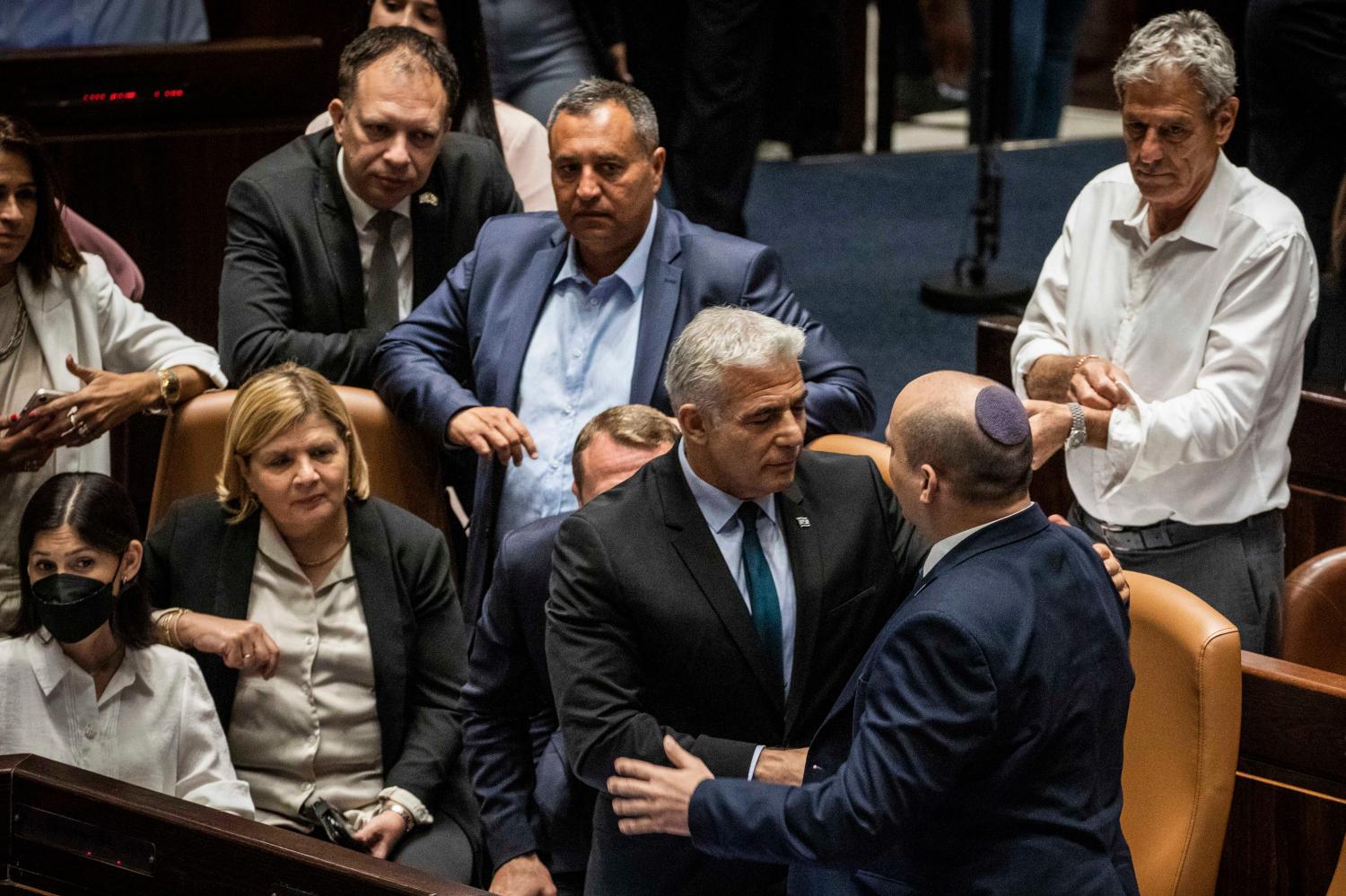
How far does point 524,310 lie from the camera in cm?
283

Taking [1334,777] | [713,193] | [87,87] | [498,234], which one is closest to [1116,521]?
[1334,777]

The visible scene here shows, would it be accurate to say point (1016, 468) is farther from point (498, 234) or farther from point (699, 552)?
point (498, 234)

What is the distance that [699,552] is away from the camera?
2025 millimetres

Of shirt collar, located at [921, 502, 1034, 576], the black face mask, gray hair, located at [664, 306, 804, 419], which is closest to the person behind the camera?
shirt collar, located at [921, 502, 1034, 576]

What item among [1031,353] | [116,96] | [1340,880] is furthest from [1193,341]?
[116,96]

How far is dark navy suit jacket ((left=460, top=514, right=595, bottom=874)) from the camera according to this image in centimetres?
223

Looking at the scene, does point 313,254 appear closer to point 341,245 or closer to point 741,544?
point 341,245

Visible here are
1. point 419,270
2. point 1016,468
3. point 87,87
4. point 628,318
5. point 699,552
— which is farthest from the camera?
point 87,87

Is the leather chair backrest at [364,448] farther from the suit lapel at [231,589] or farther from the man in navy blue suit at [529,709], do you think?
the man in navy blue suit at [529,709]

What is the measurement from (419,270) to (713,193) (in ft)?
6.24

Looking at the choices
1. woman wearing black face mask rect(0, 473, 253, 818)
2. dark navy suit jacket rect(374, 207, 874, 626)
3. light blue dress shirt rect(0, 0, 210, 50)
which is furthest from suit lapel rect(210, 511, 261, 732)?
light blue dress shirt rect(0, 0, 210, 50)

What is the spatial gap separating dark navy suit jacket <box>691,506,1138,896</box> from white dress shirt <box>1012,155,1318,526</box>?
0.75m

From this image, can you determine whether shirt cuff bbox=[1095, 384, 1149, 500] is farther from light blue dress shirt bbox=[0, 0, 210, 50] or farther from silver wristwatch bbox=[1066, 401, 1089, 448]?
light blue dress shirt bbox=[0, 0, 210, 50]

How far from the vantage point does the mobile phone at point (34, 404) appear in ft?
9.14
